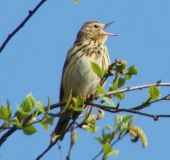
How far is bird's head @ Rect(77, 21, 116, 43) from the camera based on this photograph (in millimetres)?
7467

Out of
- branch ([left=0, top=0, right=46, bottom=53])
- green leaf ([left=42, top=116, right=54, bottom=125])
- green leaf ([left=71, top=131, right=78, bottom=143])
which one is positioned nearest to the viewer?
branch ([left=0, top=0, right=46, bottom=53])

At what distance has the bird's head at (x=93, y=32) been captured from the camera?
24.5 ft

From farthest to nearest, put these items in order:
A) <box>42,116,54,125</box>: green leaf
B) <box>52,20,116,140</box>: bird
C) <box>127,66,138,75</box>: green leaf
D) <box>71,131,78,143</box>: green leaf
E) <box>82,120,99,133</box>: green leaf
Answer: <box>52,20,116,140</box>: bird
<box>127,66,138,75</box>: green leaf
<box>82,120,99,133</box>: green leaf
<box>71,131,78,143</box>: green leaf
<box>42,116,54,125</box>: green leaf

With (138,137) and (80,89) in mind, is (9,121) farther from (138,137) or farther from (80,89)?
(80,89)

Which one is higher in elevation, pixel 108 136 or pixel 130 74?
pixel 130 74

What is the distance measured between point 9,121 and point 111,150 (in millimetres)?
629

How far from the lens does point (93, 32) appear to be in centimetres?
771

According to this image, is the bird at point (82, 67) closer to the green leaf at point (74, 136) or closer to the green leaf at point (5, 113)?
the green leaf at point (74, 136)

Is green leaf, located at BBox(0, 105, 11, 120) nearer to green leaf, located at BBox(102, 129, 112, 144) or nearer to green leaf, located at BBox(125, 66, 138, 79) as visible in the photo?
green leaf, located at BBox(102, 129, 112, 144)

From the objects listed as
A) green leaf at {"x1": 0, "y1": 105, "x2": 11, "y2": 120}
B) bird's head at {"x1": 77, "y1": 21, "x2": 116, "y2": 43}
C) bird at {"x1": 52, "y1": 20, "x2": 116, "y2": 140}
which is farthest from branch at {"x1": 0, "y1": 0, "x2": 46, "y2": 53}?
bird's head at {"x1": 77, "y1": 21, "x2": 116, "y2": 43}

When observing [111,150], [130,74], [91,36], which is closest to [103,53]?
[91,36]

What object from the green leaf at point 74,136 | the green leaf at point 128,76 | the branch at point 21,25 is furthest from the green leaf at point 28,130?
the green leaf at point 128,76

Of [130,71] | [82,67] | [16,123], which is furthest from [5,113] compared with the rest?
[82,67]

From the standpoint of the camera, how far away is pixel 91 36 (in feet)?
24.9
